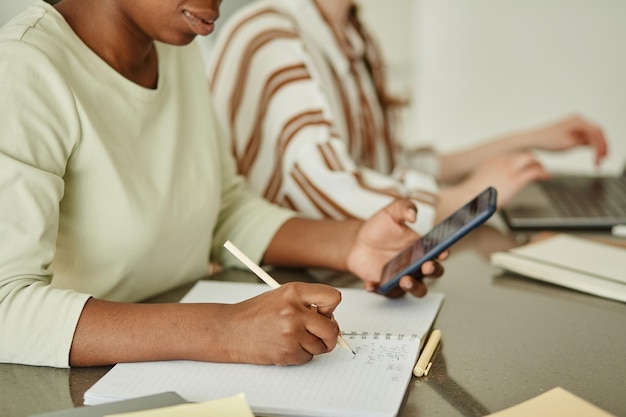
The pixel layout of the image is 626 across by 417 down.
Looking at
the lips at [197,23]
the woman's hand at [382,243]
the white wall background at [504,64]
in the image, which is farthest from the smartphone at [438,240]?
the white wall background at [504,64]

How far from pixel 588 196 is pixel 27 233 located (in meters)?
1.10

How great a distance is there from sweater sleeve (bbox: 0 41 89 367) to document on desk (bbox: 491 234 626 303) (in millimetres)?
618

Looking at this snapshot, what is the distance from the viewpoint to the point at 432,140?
141 inches

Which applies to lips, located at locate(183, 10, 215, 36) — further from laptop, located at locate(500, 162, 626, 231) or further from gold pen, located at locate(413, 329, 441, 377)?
laptop, located at locate(500, 162, 626, 231)

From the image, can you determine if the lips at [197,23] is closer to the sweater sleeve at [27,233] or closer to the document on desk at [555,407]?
the sweater sleeve at [27,233]

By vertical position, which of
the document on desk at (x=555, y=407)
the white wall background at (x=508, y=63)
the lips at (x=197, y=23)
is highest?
the lips at (x=197, y=23)

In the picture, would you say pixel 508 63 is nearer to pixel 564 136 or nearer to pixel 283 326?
pixel 564 136

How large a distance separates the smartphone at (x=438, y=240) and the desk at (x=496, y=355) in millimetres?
74

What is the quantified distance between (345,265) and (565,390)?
41 centimetres

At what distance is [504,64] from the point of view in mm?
3404

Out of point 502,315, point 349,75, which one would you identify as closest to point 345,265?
point 502,315

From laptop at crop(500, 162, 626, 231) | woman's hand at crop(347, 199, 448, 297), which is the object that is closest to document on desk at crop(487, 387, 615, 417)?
woman's hand at crop(347, 199, 448, 297)

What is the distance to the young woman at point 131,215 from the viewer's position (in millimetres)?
805

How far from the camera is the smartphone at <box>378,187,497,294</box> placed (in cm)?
91
